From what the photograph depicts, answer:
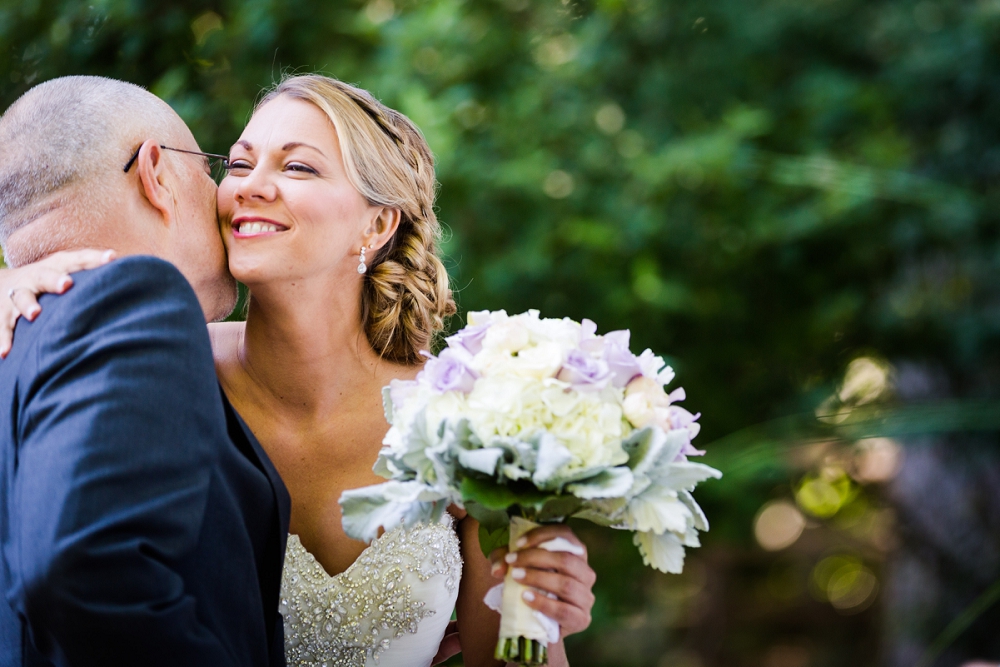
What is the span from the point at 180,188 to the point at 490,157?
236 cm

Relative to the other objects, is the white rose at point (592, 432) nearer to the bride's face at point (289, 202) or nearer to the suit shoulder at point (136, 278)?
the suit shoulder at point (136, 278)

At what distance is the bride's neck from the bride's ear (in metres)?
0.19

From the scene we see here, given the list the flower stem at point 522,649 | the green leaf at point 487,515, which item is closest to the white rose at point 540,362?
the green leaf at point 487,515

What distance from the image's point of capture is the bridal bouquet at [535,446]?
5.41 feet

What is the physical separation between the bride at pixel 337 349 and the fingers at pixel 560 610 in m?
0.43

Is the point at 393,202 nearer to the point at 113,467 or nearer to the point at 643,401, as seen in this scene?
the point at 643,401

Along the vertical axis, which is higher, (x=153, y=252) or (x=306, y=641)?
(x=153, y=252)

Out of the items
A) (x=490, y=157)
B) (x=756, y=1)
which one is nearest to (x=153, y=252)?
(x=490, y=157)

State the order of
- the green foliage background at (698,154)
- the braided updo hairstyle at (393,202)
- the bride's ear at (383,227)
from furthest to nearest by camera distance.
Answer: the green foliage background at (698,154)
the bride's ear at (383,227)
the braided updo hairstyle at (393,202)

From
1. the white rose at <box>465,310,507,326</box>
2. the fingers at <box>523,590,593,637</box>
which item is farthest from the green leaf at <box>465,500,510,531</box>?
the white rose at <box>465,310,507,326</box>

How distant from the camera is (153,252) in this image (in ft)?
6.94

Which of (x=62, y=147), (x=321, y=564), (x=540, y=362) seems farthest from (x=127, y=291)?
(x=321, y=564)

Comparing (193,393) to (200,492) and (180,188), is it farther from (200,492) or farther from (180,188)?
(180,188)

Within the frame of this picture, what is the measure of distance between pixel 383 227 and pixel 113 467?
1.44m
